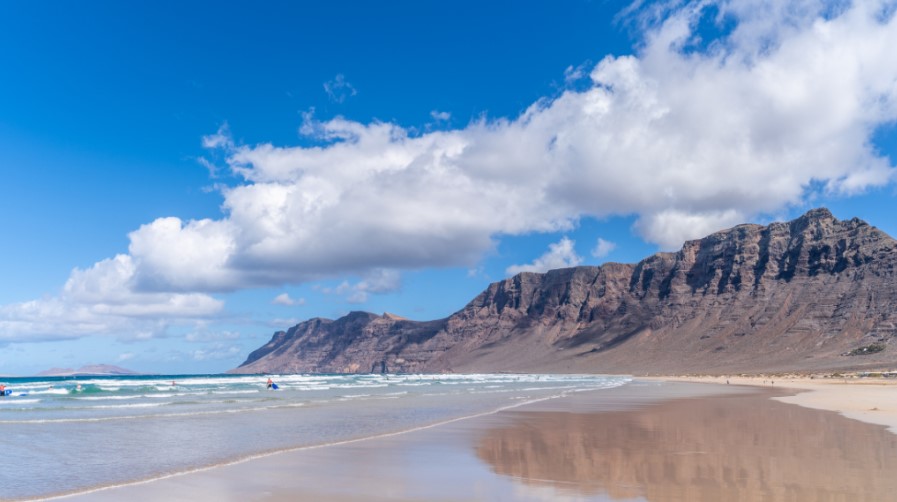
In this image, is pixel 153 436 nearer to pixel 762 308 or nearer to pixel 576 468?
pixel 576 468

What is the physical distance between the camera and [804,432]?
21.2m

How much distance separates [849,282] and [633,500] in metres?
151

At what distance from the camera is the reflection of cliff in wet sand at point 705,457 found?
40.3 ft

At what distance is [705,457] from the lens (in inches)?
635

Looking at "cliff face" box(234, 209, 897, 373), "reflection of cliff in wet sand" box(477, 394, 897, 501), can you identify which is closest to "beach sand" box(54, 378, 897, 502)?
"reflection of cliff in wet sand" box(477, 394, 897, 501)

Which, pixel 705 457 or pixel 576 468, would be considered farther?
pixel 705 457

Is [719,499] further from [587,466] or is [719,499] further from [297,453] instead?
[297,453]

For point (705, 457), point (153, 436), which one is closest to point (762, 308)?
point (705, 457)

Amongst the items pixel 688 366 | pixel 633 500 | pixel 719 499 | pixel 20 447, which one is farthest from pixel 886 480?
pixel 688 366

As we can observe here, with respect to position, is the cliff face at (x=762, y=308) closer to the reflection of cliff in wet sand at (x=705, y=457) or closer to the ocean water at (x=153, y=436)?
the reflection of cliff in wet sand at (x=705, y=457)

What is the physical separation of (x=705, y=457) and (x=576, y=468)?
3475 mm

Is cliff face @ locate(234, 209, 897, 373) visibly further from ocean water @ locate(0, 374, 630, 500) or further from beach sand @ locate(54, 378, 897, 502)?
ocean water @ locate(0, 374, 630, 500)

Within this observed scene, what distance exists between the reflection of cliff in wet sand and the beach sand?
0.03 metres

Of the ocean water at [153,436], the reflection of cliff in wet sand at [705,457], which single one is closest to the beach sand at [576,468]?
the reflection of cliff in wet sand at [705,457]
